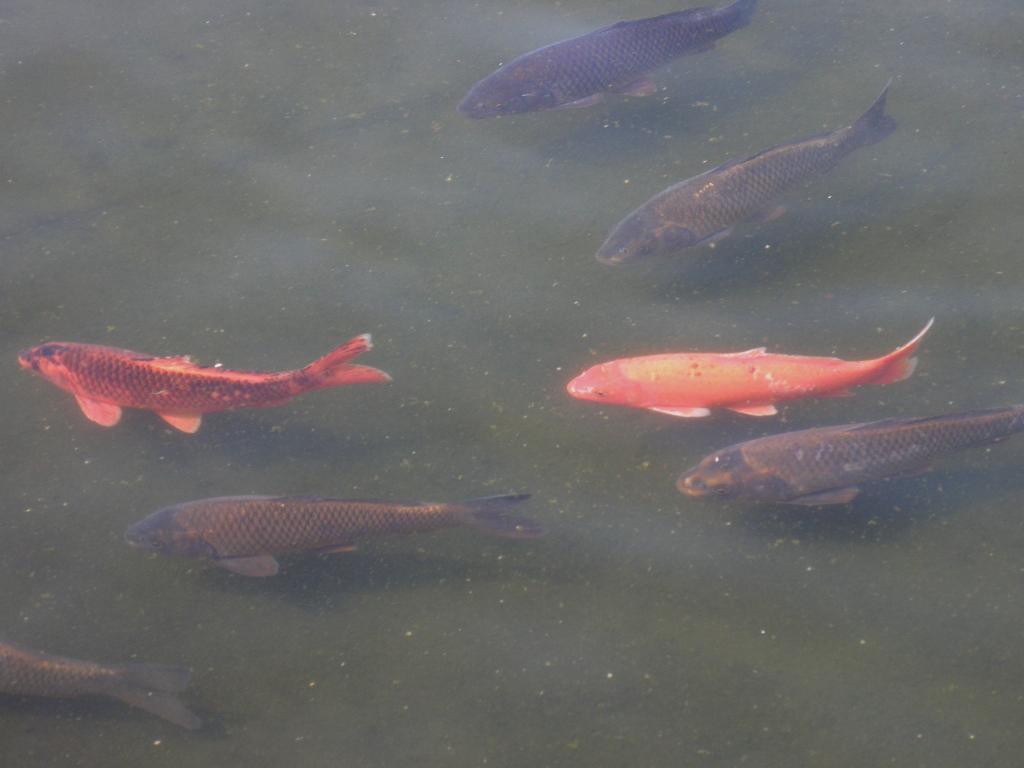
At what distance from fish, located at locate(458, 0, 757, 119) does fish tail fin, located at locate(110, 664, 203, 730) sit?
3.63m

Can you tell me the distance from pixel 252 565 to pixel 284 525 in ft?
0.70

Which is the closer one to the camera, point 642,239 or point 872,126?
point 642,239

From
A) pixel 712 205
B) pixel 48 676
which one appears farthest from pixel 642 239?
pixel 48 676

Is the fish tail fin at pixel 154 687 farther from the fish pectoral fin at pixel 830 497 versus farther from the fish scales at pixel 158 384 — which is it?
the fish pectoral fin at pixel 830 497

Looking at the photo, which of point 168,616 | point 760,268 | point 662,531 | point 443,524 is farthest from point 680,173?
point 168,616

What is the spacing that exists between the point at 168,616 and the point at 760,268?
3.23 m

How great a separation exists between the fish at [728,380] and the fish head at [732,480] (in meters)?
0.27

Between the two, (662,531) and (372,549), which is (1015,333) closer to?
(662,531)

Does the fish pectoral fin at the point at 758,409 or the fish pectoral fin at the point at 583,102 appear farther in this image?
the fish pectoral fin at the point at 583,102

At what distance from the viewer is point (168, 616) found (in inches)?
146

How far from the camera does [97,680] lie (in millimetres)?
3393

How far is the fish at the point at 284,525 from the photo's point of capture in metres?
3.64

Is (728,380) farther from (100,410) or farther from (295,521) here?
(100,410)

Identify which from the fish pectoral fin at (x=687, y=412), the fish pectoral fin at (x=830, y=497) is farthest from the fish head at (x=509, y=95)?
the fish pectoral fin at (x=830, y=497)
